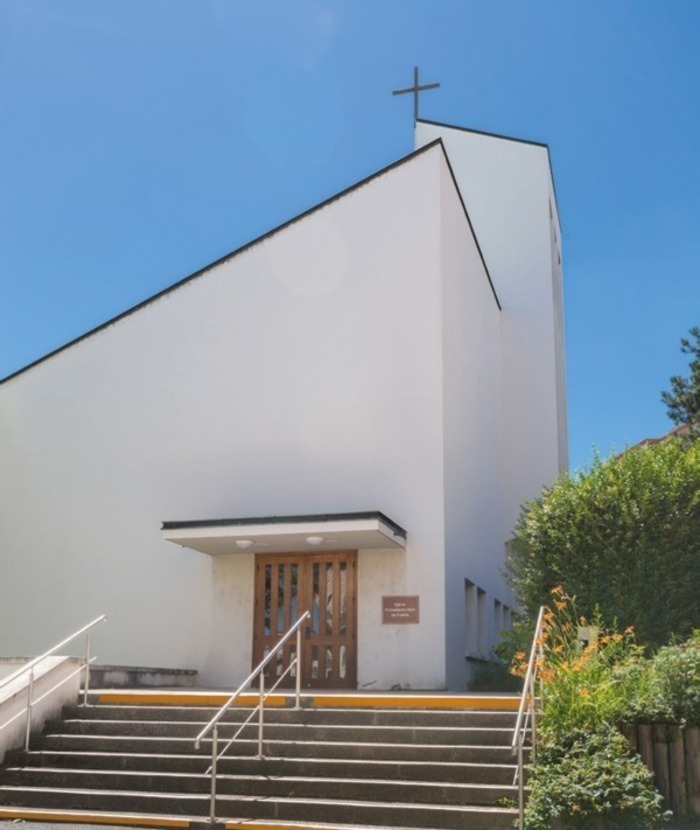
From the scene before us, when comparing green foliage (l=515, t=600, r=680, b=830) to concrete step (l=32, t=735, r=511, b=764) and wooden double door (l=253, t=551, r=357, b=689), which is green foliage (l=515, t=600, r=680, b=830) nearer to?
concrete step (l=32, t=735, r=511, b=764)

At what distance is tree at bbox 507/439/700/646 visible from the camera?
12547 mm

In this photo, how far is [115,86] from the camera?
14.1 meters

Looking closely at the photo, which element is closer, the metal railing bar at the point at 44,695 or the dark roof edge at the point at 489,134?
the metal railing bar at the point at 44,695

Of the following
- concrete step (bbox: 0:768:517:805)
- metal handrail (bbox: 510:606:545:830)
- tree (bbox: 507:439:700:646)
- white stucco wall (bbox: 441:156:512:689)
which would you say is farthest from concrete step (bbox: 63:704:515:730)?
white stucco wall (bbox: 441:156:512:689)

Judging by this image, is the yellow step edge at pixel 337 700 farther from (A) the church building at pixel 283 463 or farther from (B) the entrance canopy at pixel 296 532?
(A) the church building at pixel 283 463

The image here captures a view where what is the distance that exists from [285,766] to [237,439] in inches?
307

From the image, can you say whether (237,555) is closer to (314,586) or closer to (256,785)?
(314,586)

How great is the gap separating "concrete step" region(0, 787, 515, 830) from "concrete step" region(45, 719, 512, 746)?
1036mm

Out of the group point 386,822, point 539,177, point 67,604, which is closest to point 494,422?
point 539,177

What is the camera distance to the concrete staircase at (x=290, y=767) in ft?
28.0

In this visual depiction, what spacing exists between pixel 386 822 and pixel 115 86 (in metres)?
10.7

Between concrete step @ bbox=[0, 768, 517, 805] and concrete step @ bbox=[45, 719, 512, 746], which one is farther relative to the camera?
concrete step @ bbox=[45, 719, 512, 746]

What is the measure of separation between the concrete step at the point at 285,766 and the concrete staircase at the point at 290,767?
1 cm

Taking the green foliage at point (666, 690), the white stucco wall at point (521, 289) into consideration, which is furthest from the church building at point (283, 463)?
the green foliage at point (666, 690)
